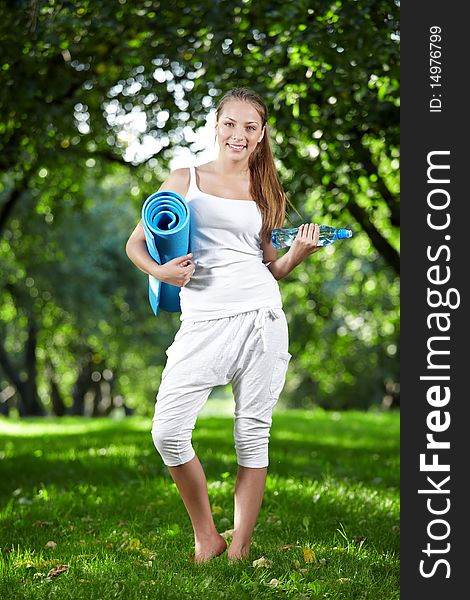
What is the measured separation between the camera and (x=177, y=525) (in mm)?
5148

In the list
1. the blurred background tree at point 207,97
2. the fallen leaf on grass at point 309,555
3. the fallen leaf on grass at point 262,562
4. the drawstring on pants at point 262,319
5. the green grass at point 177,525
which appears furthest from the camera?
the blurred background tree at point 207,97

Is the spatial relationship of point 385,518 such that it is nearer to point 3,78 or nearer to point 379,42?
point 379,42

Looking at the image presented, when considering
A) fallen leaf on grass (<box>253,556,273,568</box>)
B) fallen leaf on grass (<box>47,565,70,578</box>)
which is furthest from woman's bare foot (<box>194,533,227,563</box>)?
fallen leaf on grass (<box>47,565,70,578</box>)

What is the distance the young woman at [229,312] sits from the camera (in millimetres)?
3986

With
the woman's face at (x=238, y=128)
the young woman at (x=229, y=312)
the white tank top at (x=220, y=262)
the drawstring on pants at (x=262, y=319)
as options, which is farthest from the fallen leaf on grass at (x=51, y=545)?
the woman's face at (x=238, y=128)

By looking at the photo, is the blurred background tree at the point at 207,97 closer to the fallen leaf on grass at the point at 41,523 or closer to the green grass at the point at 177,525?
the green grass at the point at 177,525

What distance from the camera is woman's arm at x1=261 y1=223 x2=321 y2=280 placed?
4.10 m

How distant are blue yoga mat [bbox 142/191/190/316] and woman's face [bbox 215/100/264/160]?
0.39 m

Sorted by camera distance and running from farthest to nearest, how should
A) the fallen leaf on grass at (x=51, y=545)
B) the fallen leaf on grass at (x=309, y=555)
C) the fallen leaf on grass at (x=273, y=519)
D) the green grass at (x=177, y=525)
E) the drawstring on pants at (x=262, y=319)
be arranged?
the fallen leaf on grass at (x=273, y=519)
the fallen leaf on grass at (x=51, y=545)
the fallen leaf on grass at (x=309, y=555)
the drawstring on pants at (x=262, y=319)
the green grass at (x=177, y=525)

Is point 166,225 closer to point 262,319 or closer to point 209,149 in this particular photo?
point 262,319

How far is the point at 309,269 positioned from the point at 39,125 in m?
7.70

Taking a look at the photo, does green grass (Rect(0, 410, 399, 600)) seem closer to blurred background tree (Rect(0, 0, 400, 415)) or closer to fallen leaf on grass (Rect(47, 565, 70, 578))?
fallen leaf on grass (Rect(47, 565, 70, 578))

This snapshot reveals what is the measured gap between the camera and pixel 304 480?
6828 millimetres

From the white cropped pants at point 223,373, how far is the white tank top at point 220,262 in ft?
0.18
